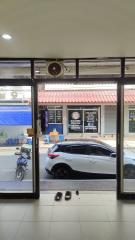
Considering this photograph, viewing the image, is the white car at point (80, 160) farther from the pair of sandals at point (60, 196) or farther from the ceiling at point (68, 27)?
the ceiling at point (68, 27)

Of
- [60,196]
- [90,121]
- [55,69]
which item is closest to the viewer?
[55,69]

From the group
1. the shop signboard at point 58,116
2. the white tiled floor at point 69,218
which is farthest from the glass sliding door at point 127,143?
the shop signboard at point 58,116

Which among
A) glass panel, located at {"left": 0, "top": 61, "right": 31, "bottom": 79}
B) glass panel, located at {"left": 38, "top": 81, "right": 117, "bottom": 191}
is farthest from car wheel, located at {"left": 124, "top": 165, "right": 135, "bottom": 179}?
glass panel, located at {"left": 0, "top": 61, "right": 31, "bottom": 79}

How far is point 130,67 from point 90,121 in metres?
3.72

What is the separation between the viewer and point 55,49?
13.2 feet

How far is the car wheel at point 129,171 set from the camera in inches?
199

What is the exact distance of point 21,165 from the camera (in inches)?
210

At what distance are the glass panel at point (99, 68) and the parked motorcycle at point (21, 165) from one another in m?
2.00

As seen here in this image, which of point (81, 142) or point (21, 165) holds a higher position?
point (81, 142)

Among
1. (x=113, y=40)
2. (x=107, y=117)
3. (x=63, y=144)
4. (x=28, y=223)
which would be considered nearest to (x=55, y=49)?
(x=113, y=40)

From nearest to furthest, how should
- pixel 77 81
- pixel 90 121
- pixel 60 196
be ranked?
pixel 77 81 → pixel 60 196 → pixel 90 121

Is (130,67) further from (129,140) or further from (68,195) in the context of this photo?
(68,195)

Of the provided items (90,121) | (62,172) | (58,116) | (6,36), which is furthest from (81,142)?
(6,36)

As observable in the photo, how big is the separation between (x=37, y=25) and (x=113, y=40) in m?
1.12
